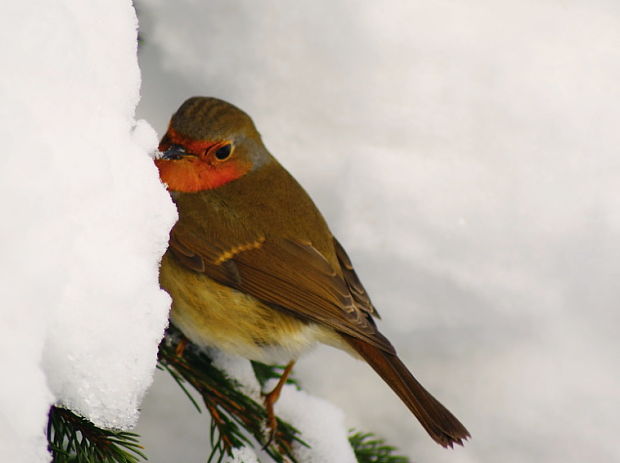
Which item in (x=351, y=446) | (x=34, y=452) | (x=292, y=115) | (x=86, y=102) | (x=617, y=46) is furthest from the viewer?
(x=292, y=115)

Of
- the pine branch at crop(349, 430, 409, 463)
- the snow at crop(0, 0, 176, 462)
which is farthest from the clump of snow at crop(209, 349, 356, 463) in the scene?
the snow at crop(0, 0, 176, 462)

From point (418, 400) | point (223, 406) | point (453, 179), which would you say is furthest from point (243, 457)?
point (453, 179)

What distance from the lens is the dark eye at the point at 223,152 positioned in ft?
7.67

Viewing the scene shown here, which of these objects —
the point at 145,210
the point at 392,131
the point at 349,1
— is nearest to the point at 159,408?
the point at 392,131

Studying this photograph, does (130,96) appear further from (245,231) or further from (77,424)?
(245,231)

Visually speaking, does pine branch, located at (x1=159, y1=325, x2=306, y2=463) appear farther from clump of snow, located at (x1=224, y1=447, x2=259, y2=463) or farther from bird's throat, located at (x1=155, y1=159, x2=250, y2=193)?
bird's throat, located at (x1=155, y1=159, x2=250, y2=193)

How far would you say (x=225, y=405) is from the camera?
1981mm

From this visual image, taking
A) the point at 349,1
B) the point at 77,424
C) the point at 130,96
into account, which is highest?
the point at 349,1

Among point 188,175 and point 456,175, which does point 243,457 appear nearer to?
point 188,175

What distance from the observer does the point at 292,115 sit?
9.91 feet

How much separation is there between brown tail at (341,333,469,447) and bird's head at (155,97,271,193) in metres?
0.68

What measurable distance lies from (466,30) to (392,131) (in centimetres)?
47

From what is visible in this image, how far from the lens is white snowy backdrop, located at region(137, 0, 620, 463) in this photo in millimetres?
2773

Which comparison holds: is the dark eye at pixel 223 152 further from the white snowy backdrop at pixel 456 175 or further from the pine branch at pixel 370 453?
the pine branch at pixel 370 453
